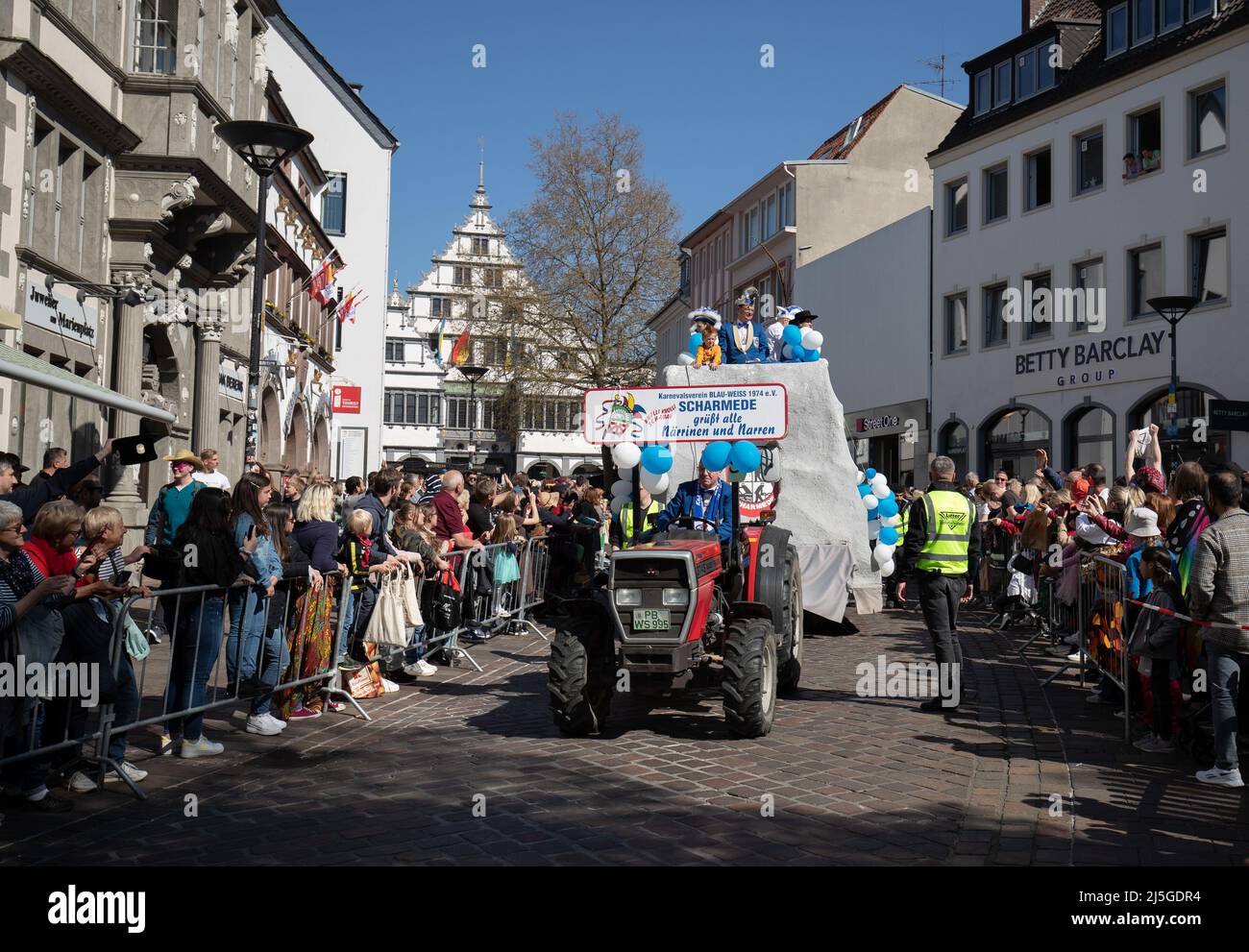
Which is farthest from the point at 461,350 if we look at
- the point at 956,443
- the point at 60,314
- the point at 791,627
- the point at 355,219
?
the point at 791,627

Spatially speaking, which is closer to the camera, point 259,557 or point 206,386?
point 259,557

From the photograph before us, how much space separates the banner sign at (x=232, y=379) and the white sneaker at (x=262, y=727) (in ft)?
51.7

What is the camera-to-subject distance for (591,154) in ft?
152

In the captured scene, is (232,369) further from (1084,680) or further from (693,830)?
(693,830)

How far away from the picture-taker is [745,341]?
591 inches

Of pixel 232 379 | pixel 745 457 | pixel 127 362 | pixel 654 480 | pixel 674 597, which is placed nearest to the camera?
pixel 674 597

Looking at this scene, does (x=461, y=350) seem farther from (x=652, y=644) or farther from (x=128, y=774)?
(x=128, y=774)

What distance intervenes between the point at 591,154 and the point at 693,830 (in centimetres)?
4266

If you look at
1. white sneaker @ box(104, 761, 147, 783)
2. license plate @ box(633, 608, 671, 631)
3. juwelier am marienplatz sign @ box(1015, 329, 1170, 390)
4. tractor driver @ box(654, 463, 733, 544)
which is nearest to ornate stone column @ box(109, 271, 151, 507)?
tractor driver @ box(654, 463, 733, 544)

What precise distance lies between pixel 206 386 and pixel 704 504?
600 inches

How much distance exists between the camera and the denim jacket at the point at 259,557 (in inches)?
336

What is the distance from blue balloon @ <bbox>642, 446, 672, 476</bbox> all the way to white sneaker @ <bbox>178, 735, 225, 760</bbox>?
3869 millimetres

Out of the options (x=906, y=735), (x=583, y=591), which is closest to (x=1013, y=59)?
(x=583, y=591)

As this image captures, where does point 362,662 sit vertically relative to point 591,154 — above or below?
below
